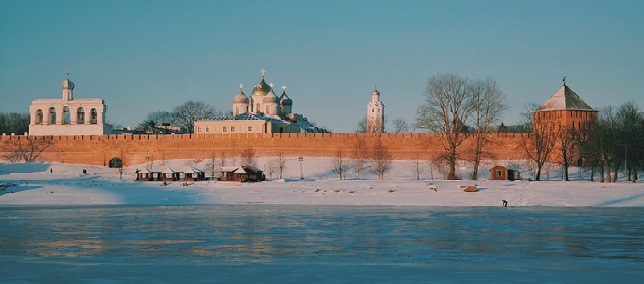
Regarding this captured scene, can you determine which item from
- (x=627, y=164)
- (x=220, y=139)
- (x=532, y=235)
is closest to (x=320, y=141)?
(x=220, y=139)

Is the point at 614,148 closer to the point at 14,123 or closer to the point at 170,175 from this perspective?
the point at 170,175

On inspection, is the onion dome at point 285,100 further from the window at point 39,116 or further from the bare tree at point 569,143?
the bare tree at point 569,143

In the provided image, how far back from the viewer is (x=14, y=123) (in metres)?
88.7

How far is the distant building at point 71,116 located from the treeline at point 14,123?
59.2 feet

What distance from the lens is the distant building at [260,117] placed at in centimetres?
6631

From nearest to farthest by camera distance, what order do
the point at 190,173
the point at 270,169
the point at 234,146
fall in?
the point at 190,173 < the point at 270,169 < the point at 234,146

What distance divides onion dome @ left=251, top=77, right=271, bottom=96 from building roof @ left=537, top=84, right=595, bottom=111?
28.1m

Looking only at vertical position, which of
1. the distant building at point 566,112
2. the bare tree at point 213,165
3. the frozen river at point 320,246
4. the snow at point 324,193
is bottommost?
the frozen river at point 320,246

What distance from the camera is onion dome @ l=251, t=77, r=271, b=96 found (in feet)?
246

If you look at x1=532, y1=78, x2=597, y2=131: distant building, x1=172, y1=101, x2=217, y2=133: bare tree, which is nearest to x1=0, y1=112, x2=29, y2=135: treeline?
x1=172, y1=101, x2=217, y2=133: bare tree

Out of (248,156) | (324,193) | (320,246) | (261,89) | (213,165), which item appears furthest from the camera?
(261,89)

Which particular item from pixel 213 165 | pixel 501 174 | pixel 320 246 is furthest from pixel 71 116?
pixel 320 246

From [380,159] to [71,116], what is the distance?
1017 inches

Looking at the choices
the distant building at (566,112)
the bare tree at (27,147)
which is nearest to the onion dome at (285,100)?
the bare tree at (27,147)
